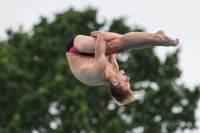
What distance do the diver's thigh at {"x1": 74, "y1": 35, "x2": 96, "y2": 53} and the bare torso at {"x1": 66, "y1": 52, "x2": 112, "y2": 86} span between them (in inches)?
7.6

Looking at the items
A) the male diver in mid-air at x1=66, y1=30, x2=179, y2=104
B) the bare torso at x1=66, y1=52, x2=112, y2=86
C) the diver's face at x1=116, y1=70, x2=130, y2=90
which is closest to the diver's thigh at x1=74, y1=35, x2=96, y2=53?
the male diver in mid-air at x1=66, y1=30, x2=179, y2=104

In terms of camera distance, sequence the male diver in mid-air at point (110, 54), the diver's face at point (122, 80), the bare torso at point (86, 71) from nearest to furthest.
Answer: the male diver in mid-air at point (110, 54), the diver's face at point (122, 80), the bare torso at point (86, 71)

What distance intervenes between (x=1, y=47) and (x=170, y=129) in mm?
9872

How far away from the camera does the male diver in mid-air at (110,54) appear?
17.2m

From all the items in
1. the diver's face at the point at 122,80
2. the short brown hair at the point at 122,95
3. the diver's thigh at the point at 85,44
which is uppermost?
the diver's thigh at the point at 85,44

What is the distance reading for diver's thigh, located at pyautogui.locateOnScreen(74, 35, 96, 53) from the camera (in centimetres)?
1792

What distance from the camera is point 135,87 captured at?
4734 cm

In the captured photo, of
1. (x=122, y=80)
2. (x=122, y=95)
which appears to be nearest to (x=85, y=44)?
(x=122, y=80)

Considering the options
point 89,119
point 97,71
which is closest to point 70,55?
point 97,71

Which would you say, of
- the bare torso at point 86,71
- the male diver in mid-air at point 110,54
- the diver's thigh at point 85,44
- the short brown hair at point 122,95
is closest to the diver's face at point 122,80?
the male diver in mid-air at point 110,54

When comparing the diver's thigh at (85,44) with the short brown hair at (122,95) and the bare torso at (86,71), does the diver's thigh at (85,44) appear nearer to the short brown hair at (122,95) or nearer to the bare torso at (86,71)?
the bare torso at (86,71)

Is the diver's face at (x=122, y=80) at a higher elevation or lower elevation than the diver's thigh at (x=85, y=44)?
lower

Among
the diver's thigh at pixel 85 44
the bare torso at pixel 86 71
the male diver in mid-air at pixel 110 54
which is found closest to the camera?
the male diver in mid-air at pixel 110 54

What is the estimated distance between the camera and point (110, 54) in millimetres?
17875
